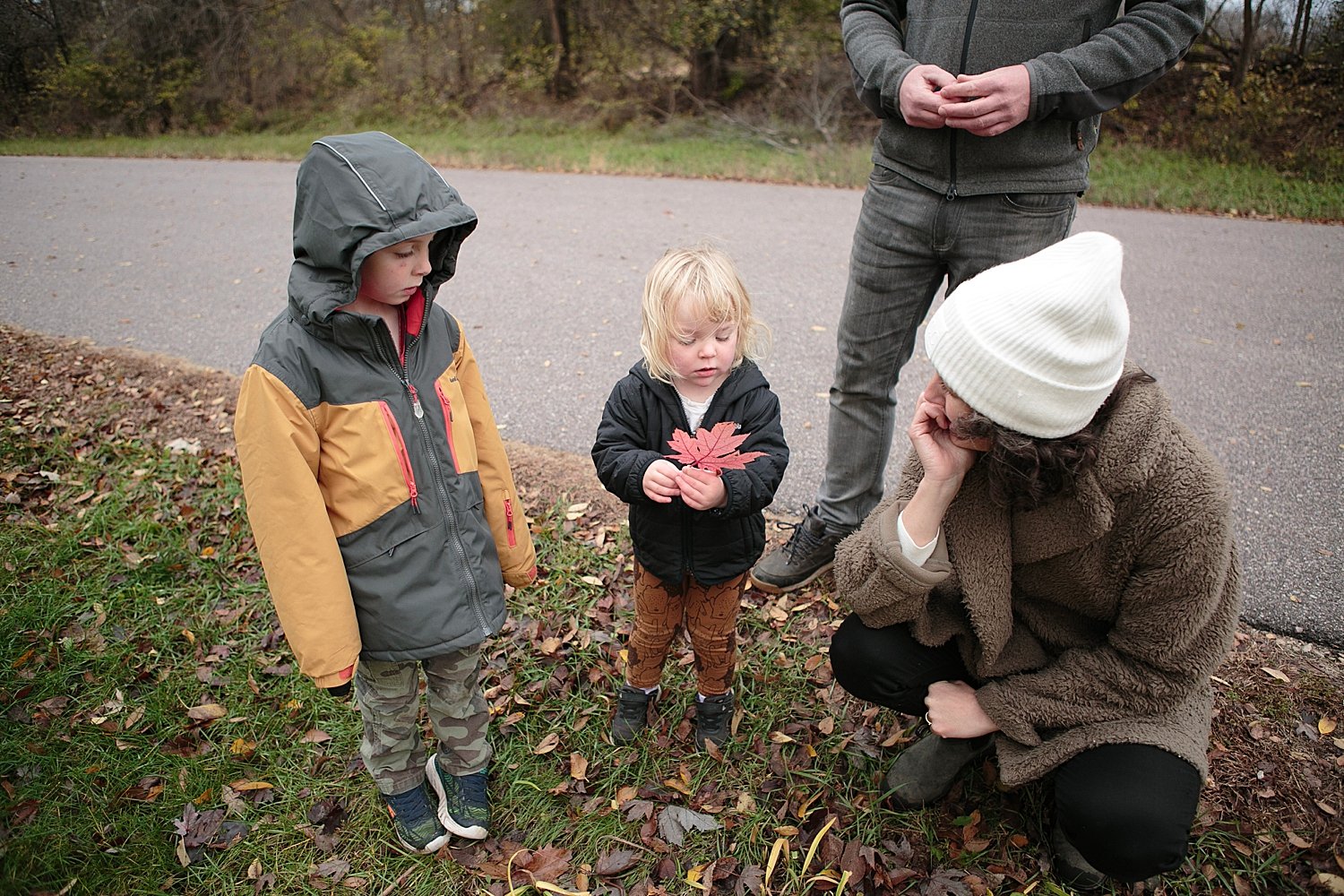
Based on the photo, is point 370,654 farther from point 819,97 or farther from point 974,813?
point 819,97

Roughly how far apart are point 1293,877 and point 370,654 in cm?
241

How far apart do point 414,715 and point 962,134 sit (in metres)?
2.30

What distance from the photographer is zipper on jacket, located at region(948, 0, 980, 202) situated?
2.41 metres

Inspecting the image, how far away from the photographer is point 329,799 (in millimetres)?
2480

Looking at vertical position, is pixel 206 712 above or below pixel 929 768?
below

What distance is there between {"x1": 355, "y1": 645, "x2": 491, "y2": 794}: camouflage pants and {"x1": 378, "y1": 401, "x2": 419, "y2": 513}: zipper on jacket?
0.50 m

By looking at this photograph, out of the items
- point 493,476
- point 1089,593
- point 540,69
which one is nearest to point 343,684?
point 493,476

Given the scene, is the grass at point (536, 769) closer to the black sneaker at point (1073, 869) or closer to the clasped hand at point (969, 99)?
the black sneaker at point (1073, 869)

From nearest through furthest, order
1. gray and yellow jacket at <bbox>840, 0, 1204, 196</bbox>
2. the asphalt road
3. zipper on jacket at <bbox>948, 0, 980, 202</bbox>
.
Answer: gray and yellow jacket at <bbox>840, 0, 1204, 196</bbox>
zipper on jacket at <bbox>948, 0, 980, 202</bbox>
the asphalt road

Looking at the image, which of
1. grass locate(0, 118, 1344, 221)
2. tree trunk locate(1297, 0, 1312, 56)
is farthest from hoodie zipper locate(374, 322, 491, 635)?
tree trunk locate(1297, 0, 1312, 56)

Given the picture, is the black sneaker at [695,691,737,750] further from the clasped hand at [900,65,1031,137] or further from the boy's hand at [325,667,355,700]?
the clasped hand at [900,65,1031,137]

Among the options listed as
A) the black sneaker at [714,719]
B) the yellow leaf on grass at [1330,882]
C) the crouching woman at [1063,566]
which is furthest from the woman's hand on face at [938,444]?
the yellow leaf on grass at [1330,882]

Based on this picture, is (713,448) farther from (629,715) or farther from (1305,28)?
(1305,28)

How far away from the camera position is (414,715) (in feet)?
7.49
